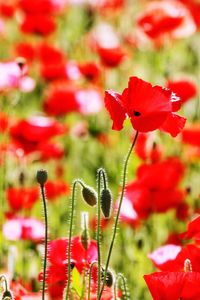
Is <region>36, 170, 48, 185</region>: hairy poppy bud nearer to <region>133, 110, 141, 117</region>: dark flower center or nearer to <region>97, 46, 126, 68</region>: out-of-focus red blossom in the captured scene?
<region>133, 110, 141, 117</region>: dark flower center

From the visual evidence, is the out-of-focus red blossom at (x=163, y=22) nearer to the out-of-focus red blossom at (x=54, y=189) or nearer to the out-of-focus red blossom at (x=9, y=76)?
the out-of-focus red blossom at (x=9, y=76)

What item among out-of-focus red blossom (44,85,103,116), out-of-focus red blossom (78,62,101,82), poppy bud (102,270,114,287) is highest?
out-of-focus red blossom (78,62,101,82)

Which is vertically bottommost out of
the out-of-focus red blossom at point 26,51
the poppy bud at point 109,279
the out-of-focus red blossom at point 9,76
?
the poppy bud at point 109,279

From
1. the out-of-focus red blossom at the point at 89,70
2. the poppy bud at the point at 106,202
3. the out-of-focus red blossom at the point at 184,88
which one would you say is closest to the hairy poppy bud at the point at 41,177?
the poppy bud at the point at 106,202

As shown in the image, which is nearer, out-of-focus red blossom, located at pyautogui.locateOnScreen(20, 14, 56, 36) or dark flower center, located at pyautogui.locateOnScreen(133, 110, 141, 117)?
dark flower center, located at pyautogui.locateOnScreen(133, 110, 141, 117)

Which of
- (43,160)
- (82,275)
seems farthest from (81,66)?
(82,275)

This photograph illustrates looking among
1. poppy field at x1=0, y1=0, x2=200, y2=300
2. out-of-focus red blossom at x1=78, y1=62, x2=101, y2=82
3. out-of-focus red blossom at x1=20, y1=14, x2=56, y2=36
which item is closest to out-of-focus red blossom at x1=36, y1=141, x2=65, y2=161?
poppy field at x1=0, y1=0, x2=200, y2=300
